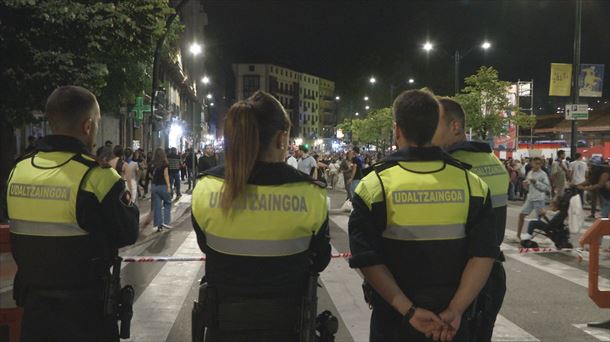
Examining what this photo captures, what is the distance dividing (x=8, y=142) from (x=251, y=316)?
1231 cm

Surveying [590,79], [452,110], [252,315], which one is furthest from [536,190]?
Result: [252,315]

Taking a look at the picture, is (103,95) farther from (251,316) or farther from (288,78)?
(288,78)

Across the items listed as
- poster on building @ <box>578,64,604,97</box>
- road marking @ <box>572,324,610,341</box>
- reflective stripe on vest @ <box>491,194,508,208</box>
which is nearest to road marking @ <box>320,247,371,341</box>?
road marking @ <box>572,324,610,341</box>

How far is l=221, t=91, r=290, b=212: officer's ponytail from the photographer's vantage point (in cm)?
242

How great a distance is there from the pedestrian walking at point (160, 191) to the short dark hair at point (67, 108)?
1027 centimetres

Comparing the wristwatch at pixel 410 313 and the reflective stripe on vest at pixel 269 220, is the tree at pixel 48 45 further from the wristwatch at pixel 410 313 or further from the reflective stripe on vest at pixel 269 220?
the wristwatch at pixel 410 313

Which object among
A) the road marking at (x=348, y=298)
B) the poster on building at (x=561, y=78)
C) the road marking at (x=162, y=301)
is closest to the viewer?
the road marking at (x=162, y=301)

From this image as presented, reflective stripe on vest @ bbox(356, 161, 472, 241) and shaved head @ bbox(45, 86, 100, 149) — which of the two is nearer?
reflective stripe on vest @ bbox(356, 161, 472, 241)

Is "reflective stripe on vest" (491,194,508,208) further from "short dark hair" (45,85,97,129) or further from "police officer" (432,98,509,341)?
"short dark hair" (45,85,97,129)

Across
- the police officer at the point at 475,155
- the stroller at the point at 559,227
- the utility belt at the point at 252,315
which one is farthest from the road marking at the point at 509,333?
the stroller at the point at 559,227

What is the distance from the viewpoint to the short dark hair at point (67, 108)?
288 centimetres

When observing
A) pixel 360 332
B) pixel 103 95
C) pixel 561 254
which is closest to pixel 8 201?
pixel 360 332

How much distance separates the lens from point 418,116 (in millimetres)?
2625

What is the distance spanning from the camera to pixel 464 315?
8.39ft
